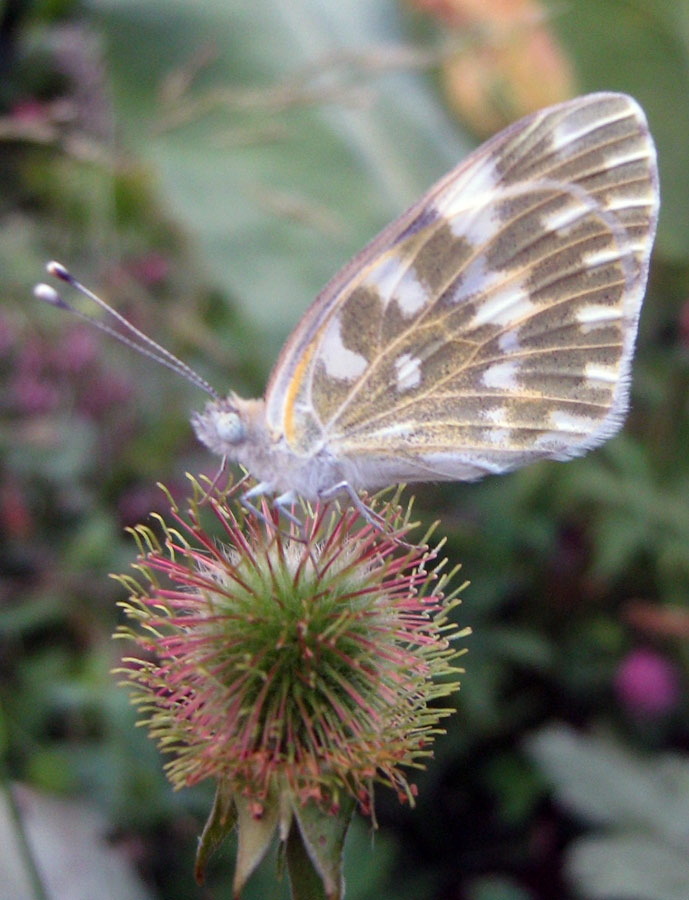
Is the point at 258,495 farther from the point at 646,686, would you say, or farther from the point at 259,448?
the point at 646,686

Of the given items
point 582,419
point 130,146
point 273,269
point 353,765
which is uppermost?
point 130,146

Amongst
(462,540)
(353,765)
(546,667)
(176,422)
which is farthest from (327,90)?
(353,765)

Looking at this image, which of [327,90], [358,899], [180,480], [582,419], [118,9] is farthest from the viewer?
→ [118,9]

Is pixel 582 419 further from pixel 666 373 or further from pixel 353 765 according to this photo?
pixel 666 373

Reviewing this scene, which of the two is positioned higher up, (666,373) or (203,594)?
(666,373)

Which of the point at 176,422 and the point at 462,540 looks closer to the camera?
the point at 462,540

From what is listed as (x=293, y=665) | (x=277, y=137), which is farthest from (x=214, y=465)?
(x=293, y=665)

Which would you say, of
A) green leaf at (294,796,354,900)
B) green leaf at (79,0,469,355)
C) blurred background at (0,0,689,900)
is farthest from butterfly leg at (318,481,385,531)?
green leaf at (79,0,469,355)
